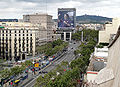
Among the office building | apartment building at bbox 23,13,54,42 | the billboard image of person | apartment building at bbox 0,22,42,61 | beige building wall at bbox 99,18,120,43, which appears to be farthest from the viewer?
the office building

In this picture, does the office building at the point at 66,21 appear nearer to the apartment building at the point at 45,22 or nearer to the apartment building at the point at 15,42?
the apartment building at the point at 45,22

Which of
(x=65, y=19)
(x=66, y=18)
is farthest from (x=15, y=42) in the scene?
(x=66, y=18)

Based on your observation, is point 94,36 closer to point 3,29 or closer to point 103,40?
point 103,40

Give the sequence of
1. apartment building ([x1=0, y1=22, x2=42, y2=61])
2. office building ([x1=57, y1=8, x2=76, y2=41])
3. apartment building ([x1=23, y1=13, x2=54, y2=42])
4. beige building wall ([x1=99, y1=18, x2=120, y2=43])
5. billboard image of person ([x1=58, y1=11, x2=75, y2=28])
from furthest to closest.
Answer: office building ([x1=57, y1=8, x2=76, y2=41])
billboard image of person ([x1=58, y1=11, x2=75, y2=28])
apartment building ([x1=23, y1=13, x2=54, y2=42])
beige building wall ([x1=99, y1=18, x2=120, y2=43])
apartment building ([x1=0, y1=22, x2=42, y2=61])

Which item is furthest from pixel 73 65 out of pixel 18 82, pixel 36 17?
pixel 36 17

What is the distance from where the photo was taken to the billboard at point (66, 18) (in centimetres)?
12729

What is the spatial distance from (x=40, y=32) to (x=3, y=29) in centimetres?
1693

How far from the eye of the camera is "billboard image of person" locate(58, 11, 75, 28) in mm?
127250

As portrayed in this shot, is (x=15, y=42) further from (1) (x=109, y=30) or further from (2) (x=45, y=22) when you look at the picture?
(1) (x=109, y=30)

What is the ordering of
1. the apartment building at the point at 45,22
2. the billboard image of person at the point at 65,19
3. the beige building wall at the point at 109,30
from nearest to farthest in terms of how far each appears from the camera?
the beige building wall at the point at 109,30 → the apartment building at the point at 45,22 → the billboard image of person at the point at 65,19

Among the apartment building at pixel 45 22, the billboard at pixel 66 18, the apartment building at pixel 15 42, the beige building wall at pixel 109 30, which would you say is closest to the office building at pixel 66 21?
the billboard at pixel 66 18

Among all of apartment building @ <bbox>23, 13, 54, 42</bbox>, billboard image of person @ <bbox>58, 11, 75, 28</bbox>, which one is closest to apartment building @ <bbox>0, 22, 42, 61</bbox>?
apartment building @ <bbox>23, 13, 54, 42</bbox>

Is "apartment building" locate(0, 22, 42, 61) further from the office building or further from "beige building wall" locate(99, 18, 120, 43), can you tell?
the office building

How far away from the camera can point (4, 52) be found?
63.8 m
